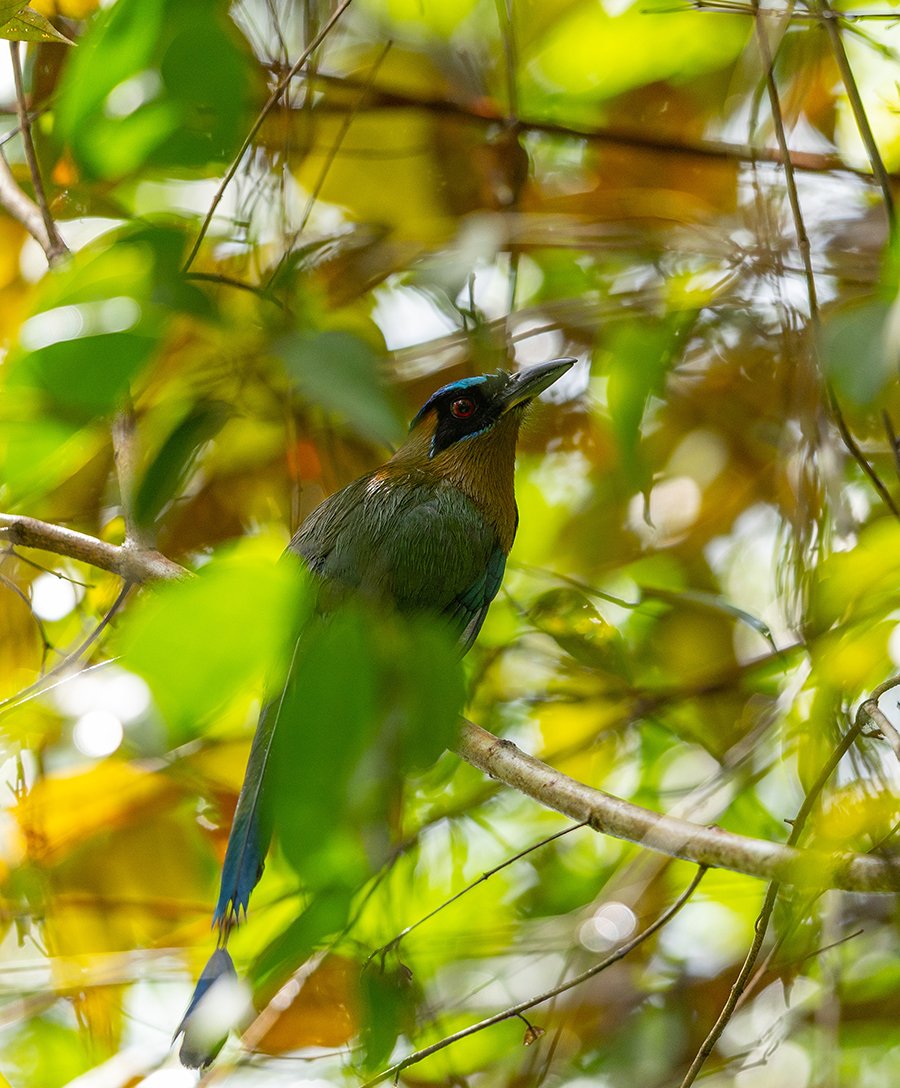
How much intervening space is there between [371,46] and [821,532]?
2.21 meters

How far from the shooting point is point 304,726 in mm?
1186

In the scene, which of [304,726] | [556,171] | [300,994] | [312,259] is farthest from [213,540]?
[304,726]

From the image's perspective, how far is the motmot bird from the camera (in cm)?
222

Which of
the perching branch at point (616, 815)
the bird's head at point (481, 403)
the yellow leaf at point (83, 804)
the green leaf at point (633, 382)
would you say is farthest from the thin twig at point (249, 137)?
the yellow leaf at point (83, 804)

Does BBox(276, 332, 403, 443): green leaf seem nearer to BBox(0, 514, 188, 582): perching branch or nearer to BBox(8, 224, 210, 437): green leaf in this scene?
BBox(8, 224, 210, 437): green leaf

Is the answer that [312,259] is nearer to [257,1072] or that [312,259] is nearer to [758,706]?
[758,706]

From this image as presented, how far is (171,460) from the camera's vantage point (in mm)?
2223

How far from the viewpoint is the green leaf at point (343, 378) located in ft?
6.15

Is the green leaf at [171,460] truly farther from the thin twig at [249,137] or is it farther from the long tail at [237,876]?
the long tail at [237,876]

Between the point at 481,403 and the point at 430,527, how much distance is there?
2.17ft

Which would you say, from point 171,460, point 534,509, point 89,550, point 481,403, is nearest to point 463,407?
point 481,403

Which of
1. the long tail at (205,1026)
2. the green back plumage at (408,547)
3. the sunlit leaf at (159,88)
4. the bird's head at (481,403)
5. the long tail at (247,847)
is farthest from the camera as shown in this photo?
the bird's head at (481,403)

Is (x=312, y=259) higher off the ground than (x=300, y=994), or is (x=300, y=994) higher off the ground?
(x=312, y=259)

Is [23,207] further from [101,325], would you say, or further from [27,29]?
[101,325]
